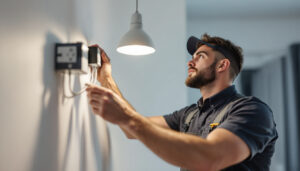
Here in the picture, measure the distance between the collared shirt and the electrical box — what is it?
0.54 meters

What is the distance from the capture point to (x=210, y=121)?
1.31 meters

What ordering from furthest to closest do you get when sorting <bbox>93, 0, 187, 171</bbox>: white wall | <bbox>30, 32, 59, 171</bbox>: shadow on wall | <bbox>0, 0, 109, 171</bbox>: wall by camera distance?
<bbox>93, 0, 187, 171</bbox>: white wall
<bbox>30, 32, 59, 171</bbox>: shadow on wall
<bbox>0, 0, 109, 171</bbox>: wall

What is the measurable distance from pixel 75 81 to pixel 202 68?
65cm

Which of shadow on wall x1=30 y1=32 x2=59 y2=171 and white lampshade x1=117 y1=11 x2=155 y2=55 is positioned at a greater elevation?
white lampshade x1=117 y1=11 x2=155 y2=55

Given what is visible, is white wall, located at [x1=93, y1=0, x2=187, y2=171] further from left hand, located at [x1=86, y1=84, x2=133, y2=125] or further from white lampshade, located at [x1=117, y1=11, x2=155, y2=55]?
left hand, located at [x1=86, y1=84, x2=133, y2=125]

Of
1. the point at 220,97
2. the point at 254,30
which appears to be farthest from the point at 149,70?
the point at 254,30

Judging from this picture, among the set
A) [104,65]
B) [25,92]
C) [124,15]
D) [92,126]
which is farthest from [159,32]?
[25,92]

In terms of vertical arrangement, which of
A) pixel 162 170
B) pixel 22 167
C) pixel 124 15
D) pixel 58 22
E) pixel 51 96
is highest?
pixel 124 15

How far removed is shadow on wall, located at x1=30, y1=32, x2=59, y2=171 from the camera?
87 centimetres

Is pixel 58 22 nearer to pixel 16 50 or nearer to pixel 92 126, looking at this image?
pixel 16 50

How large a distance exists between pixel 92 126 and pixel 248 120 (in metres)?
0.69

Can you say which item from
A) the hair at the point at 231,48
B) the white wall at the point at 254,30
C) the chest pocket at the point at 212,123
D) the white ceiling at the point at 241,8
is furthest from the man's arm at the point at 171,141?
the white wall at the point at 254,30

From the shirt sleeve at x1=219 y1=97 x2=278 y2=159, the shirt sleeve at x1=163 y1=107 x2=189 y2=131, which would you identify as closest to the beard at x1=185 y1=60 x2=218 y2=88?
the shirt sleeve at x1=163 y1=107 x2=189 y2=131

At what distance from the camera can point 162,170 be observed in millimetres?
1879
